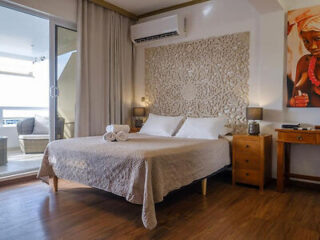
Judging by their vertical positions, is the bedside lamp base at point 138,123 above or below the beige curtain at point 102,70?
below

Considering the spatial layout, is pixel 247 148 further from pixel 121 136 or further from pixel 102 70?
pixel 102 70

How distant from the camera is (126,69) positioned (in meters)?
4.64

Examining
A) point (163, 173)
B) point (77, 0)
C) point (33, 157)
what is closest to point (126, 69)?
point (77, 0)

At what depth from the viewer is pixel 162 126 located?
12.5 feet

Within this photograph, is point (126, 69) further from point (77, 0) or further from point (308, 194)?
point (308, 194)

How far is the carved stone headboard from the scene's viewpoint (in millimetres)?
3633

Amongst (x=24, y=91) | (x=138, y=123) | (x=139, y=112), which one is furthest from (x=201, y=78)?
(x=24, y=91)

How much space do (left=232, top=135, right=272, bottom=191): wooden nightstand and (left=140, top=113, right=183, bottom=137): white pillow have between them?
3.15ft

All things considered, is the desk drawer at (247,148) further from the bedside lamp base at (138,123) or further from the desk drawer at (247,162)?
the bedside lamp base at (138,123)

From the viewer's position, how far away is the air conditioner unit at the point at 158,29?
4.03 meters

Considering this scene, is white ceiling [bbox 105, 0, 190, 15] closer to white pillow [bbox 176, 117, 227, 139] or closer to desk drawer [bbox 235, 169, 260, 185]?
white pillow [bbox 176, 117, 227, 139]

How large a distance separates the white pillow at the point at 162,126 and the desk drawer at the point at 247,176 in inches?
43.7

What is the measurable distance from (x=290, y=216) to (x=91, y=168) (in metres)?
1.92

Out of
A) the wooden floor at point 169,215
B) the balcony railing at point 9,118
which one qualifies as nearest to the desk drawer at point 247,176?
the wooden floor at point 169,215
